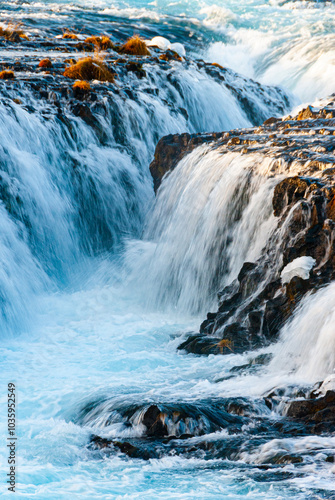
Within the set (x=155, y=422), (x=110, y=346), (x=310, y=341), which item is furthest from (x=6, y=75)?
(x=155, y=422)

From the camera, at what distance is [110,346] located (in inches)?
366

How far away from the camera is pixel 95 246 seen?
43.7 feet

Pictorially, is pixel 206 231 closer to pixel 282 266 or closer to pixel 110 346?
pixel 282 266

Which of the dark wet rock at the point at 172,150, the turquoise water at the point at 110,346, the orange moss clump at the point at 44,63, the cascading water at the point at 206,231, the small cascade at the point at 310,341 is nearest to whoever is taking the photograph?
the turquoise water at the point at 110,346

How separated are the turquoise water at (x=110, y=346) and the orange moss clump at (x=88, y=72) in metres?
1.53

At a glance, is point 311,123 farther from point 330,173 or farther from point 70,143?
point 70,143

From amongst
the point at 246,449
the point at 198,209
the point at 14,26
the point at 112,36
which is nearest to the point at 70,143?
the point at 198,209

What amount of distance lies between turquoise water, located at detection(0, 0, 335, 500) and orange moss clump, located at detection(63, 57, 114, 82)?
153cm

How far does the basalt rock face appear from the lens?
796 cm

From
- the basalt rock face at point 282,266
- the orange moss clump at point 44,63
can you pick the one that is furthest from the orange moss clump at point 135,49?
the basalt rock face at point 282,266

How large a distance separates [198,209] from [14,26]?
623 inches

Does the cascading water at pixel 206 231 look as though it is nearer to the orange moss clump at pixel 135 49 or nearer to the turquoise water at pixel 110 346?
the turquoise water at pixel 110 346

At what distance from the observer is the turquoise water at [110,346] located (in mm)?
5625

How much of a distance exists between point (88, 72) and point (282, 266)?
1050 cm
